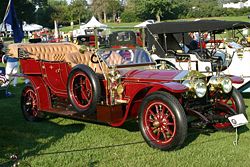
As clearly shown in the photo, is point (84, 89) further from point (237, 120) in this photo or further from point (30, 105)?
point (237, 120)

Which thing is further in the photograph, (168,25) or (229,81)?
(168,25)

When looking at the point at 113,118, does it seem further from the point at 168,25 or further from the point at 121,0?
the point at 121,0

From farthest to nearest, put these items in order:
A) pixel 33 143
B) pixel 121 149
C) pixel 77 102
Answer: pixel 77 102
pixel 33 143
pixel 121 149

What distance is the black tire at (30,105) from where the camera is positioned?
7.41 meters

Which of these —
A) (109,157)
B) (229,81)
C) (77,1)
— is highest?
(77,1)

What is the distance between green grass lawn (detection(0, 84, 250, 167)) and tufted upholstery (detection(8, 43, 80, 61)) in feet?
4.26

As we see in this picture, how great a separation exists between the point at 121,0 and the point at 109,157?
89534 mm

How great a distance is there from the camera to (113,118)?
19.2 feet

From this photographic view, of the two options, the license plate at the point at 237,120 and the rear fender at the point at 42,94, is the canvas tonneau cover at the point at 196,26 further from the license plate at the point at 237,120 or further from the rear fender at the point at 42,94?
A: the license plate at the point at 237,120

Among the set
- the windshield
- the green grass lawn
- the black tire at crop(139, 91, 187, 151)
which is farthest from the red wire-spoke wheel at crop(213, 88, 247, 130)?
the windshield

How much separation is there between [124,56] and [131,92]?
3.29ft

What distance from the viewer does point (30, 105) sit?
7.57 m

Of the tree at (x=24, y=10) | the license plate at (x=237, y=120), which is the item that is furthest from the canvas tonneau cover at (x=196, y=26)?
the tree at (x=24, y=10)

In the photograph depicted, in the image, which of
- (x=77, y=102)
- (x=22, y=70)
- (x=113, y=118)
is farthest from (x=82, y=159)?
(x=22, y=70)
